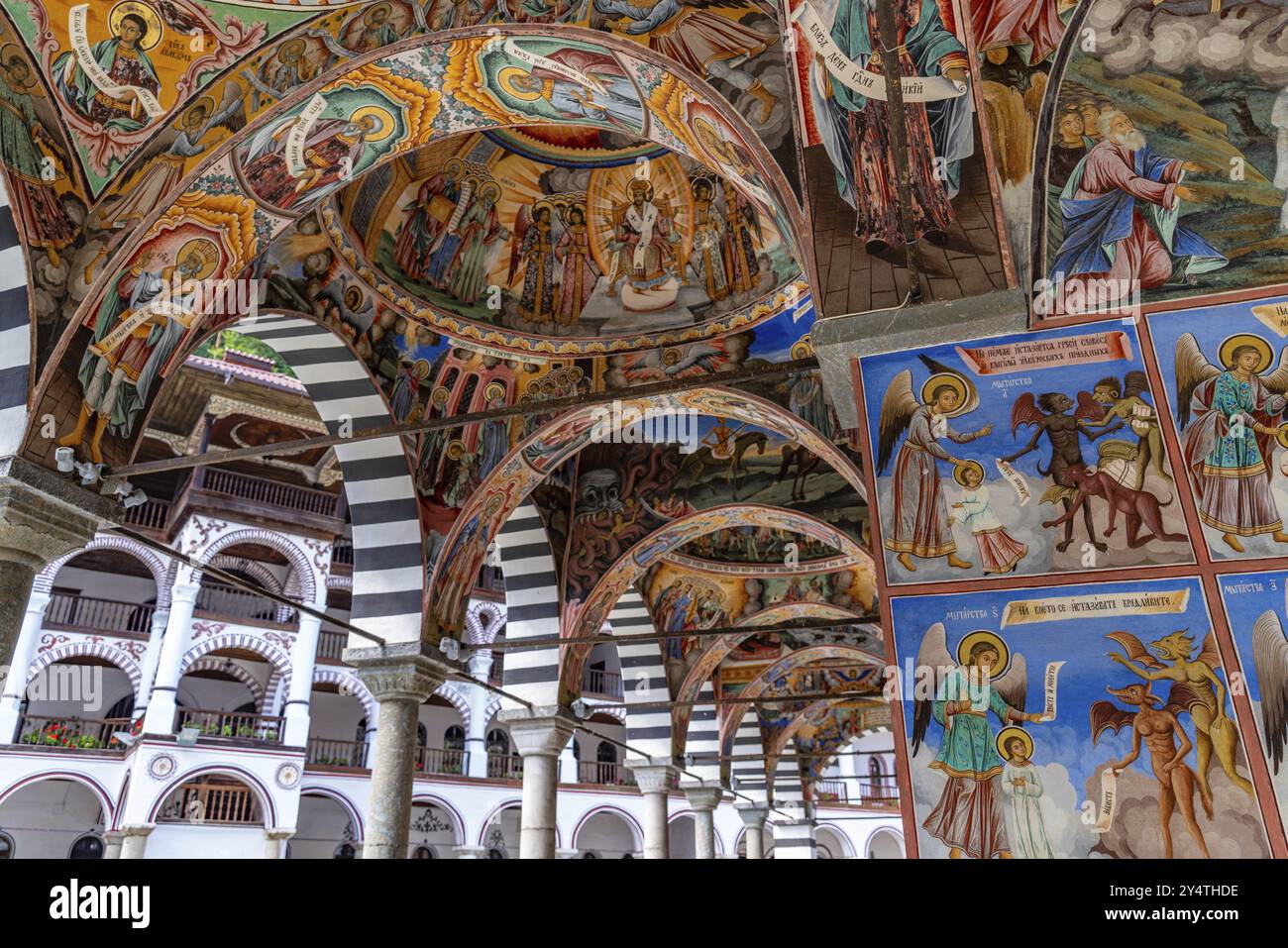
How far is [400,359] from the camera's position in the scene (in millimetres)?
9945

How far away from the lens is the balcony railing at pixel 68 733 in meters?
19.5

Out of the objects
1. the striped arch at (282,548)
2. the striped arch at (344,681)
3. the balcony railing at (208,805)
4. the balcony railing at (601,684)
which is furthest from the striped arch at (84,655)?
the balcony railing at (601,684)

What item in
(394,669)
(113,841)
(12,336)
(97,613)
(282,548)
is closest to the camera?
(12,336)

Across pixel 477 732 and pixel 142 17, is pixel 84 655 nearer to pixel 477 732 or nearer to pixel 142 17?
pixel 477 732

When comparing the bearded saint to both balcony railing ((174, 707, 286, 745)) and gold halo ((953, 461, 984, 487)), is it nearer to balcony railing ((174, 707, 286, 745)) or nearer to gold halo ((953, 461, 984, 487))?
gold halo ((953, 461, 984, 487))

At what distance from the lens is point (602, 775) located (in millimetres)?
28500

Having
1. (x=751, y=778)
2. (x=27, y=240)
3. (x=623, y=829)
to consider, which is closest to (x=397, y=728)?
(x=27, y=240)

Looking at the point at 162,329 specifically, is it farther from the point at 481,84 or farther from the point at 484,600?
the point at 484,600

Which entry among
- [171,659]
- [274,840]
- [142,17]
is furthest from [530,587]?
[274,840]

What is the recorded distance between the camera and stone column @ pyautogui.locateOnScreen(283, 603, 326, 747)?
21.3m

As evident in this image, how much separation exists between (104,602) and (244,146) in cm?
2003

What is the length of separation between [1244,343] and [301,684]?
20.8 m

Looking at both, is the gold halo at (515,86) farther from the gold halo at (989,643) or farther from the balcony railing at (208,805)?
the balcony railing at (208,805)
